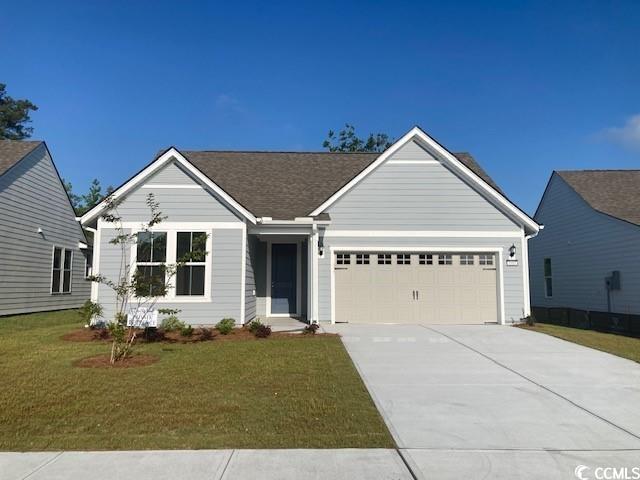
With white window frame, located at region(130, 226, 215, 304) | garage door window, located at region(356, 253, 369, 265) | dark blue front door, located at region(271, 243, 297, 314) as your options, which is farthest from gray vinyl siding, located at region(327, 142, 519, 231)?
white window frame, located at region(130, 226, 215, 304)

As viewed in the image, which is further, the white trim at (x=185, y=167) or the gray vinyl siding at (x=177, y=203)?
the gray vinyl siding at (x=177, y=203)

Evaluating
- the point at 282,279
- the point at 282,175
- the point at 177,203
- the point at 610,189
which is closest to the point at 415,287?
the point at 282,279

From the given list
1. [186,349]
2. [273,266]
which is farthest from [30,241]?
[186,349]

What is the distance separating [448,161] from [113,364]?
439 inches

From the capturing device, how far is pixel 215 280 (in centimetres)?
1285

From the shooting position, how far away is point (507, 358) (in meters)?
9.25

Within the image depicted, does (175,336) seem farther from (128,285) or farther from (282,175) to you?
(282,175)

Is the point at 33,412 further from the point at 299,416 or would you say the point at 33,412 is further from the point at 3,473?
the point at 299,416

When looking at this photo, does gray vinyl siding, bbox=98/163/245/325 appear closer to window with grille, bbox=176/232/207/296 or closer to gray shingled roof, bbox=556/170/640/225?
window with grille, bbox=176/232/207/296

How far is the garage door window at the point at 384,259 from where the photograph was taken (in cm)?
1476

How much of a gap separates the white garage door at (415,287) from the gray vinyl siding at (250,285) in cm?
258

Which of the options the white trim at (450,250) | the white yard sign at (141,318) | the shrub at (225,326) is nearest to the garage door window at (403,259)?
the white trim at (450,250)

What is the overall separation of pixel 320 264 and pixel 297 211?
184cm

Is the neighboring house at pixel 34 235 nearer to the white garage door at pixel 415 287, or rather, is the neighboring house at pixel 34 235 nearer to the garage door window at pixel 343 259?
the garage door window at pixel 343 259
